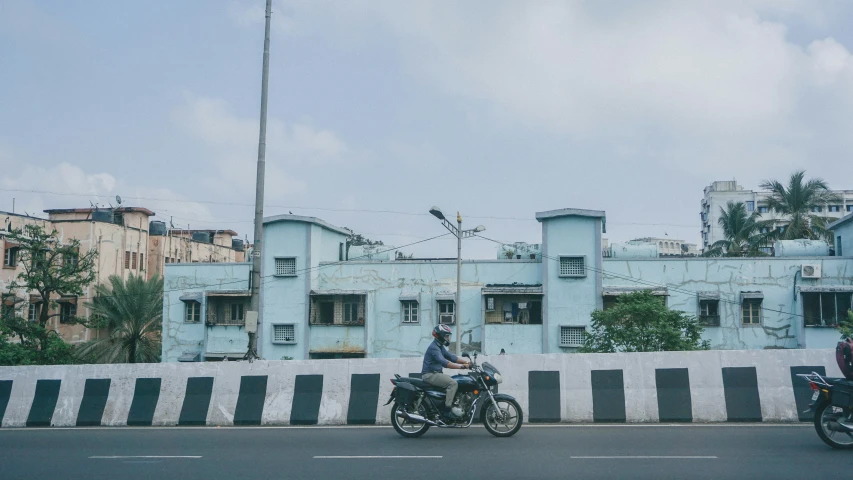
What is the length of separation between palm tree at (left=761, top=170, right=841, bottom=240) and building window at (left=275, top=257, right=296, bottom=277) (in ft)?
106

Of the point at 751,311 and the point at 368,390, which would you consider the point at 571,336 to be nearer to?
the point at 751,311

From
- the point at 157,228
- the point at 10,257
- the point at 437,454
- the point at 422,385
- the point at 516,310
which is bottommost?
the point at 437,454

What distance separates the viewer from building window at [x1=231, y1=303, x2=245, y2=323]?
4121 centimetres

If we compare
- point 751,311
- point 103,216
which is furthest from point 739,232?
point 103,216

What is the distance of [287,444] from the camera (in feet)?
34.9

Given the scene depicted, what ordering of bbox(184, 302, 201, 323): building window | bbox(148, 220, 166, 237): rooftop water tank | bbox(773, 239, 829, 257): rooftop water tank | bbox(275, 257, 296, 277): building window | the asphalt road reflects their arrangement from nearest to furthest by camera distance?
the asphalt road < bbox(773, 239, 829, 257): rooftop water tank < bbox(275, 257, 296, 277): building window < bbox(184, 302, 201, 323): building window < bbox(148, 220, 166, 237): rooftop water tank

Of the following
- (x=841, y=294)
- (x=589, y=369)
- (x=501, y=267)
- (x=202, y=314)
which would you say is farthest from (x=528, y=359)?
(x=202, y=314)

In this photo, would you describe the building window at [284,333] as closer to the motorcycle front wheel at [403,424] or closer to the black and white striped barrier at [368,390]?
the black and white striped barrier at [368,390]

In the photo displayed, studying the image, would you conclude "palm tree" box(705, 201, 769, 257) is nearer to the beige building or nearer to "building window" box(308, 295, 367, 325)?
"building window" box(308, 295, 367, 325)

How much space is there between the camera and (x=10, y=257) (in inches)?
1857

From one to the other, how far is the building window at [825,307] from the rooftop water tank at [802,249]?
9.62 feet

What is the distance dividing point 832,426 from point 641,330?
53.3 feet

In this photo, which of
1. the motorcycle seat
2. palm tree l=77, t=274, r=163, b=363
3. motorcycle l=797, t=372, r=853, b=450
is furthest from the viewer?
palm tree l=77, t=274, r=163, b=363

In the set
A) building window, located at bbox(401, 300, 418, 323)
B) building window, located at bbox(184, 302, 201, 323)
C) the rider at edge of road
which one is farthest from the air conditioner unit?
building window, located at bbox(184, 302, 201, 323)
